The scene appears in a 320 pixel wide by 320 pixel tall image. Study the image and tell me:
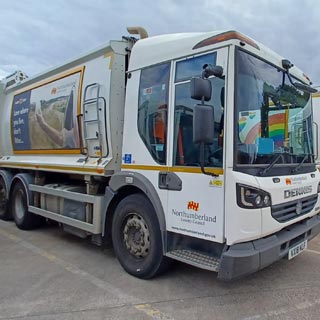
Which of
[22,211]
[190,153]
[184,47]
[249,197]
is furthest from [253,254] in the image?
[22,211]

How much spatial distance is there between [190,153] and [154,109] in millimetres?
830

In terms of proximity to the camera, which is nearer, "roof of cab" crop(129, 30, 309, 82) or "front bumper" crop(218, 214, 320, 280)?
"front bumper" crop(218, 214, 320, 280)

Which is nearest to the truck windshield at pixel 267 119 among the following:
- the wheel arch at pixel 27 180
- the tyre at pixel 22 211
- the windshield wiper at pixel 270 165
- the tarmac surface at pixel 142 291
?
the windshield wiper at pixel 270 165

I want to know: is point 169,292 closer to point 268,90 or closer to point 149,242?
point 149,242

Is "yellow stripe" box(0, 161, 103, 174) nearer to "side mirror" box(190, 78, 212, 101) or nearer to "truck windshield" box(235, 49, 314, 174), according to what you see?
"side mirror" box(190, 78, 212, 101)

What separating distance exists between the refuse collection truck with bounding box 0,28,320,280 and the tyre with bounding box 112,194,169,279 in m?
0.02

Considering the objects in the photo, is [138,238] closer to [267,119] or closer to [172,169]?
[172,169]

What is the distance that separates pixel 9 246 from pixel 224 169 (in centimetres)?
438

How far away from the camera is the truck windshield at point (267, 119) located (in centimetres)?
362

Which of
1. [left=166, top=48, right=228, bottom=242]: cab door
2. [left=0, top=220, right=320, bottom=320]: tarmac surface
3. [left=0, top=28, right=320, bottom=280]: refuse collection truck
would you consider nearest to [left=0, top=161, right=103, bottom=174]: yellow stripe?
[left=0, top=28, right=320, bottom=280]: refuse collection truck

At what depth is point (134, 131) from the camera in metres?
4.64

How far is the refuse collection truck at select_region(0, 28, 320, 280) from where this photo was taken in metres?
3.53

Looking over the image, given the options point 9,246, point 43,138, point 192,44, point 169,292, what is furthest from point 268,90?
point 9,246

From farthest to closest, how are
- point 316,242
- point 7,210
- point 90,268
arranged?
point 7,210, point 316,242, point 90,268
